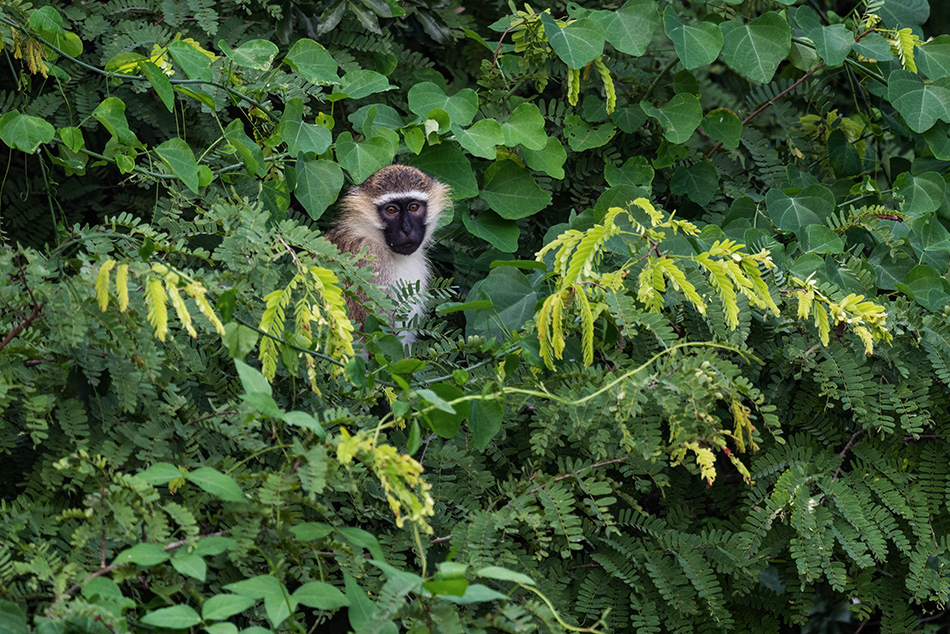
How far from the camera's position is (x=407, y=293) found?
8.34ft

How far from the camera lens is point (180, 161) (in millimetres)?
2314

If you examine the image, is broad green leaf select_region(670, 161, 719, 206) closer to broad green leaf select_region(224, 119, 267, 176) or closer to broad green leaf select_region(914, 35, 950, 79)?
broad green leaf select_region(914, 35, 950, 79)

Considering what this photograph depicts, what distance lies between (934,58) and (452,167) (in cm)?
168

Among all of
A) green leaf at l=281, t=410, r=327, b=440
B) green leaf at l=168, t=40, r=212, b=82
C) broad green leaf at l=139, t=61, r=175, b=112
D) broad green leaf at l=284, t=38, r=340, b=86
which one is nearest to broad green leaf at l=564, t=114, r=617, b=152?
broad green leaf at l=284, t=38, r=340, b=86

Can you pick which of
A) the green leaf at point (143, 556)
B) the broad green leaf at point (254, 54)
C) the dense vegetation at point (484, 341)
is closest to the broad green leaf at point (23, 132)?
the dense vegetation at point (484, 341)

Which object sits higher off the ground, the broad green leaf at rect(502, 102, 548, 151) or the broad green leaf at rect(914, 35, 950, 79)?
the broad green leaf at rect(914, 35, 950, 79)

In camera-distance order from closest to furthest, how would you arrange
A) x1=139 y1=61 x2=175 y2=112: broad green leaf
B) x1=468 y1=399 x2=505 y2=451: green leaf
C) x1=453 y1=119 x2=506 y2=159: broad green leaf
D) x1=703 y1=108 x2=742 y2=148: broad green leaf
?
1. x1=468 y1=399 x2=505 y2=451: green leaf
2. x1=139 y1=61 x2=175 y2=112: broad green leaf
3. x1=453 y1=119 x2=506 y2=159: broad green leaf
4. x1=703 y1=108 x2=742 y2=148: broad green leaf

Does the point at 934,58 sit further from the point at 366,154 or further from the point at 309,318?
the point at 309,318

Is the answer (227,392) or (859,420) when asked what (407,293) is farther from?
(859,420)

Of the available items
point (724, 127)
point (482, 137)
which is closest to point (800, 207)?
point (724, 127)

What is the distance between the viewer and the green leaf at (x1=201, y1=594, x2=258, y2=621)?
4.85 feet

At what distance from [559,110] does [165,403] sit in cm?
175

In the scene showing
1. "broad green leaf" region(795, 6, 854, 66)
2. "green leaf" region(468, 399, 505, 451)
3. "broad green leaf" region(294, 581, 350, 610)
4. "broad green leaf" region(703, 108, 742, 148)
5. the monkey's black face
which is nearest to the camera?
"broad green leaf" region(294, 581, 350, 610)

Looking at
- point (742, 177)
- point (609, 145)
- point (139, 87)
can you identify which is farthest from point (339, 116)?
point (742, 177)
